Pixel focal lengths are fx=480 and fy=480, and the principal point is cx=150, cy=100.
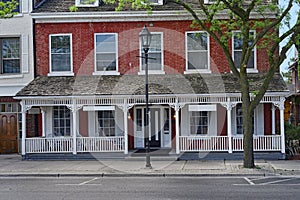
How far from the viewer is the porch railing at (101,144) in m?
22.5

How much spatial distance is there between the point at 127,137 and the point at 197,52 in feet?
17.7

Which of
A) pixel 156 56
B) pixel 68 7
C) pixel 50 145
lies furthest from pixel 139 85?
pixel 68 7

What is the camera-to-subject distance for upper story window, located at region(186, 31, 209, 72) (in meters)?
23.5

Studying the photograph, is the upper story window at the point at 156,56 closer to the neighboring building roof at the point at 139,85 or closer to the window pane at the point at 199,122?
the neighboring building roof at the point at 139,85

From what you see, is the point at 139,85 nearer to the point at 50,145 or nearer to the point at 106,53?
the point at 106,53

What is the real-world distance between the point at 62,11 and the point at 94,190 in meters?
12.5

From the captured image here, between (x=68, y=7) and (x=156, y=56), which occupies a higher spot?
(x=68, y=7)

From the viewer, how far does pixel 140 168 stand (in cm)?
1897

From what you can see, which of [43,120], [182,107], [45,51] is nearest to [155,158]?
[182,107]

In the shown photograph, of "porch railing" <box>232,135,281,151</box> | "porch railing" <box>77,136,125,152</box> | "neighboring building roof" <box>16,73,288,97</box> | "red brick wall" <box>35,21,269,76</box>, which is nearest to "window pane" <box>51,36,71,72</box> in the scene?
"red brick wall" <box>35,21,269,76</box>

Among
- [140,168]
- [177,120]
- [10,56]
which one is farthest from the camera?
[10,56]

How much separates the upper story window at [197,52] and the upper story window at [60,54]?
591 centimetres

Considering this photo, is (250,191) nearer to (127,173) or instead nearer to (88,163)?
(127,173)

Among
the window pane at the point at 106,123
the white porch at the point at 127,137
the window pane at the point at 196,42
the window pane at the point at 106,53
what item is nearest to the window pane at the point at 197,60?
the window pane at the point at 196,42
